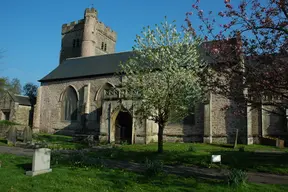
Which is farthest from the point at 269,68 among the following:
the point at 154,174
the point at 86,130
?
the point at 86,130

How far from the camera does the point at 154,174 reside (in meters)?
8.53

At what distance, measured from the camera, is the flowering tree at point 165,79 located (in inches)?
549

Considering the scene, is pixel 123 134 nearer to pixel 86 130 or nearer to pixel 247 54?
pixel 86 130

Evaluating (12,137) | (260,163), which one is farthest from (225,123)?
(12,137)

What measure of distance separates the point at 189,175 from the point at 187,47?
7962 mm

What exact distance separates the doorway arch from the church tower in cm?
2245

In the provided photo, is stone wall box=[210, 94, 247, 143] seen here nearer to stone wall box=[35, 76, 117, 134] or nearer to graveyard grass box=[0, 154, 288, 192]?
stone wall box=[35, 76, 117, 134]

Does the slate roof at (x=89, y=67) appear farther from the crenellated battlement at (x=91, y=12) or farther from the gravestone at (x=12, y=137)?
the gravestone at (x=12, y=137)

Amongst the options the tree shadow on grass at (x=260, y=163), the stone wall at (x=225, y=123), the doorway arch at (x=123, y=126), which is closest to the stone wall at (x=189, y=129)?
the stone wall at (x=225, y=123)

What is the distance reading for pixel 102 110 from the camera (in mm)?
24594

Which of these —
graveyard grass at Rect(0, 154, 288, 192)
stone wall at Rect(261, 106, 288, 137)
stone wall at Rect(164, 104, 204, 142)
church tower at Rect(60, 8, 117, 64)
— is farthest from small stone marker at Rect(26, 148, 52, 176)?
church tower at Rect(60, 8, 117, 64)

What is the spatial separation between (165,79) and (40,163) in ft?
26.2

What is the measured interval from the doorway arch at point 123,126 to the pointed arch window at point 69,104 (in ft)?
31.1

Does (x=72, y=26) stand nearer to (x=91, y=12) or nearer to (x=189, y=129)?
(x=91, y=12)
